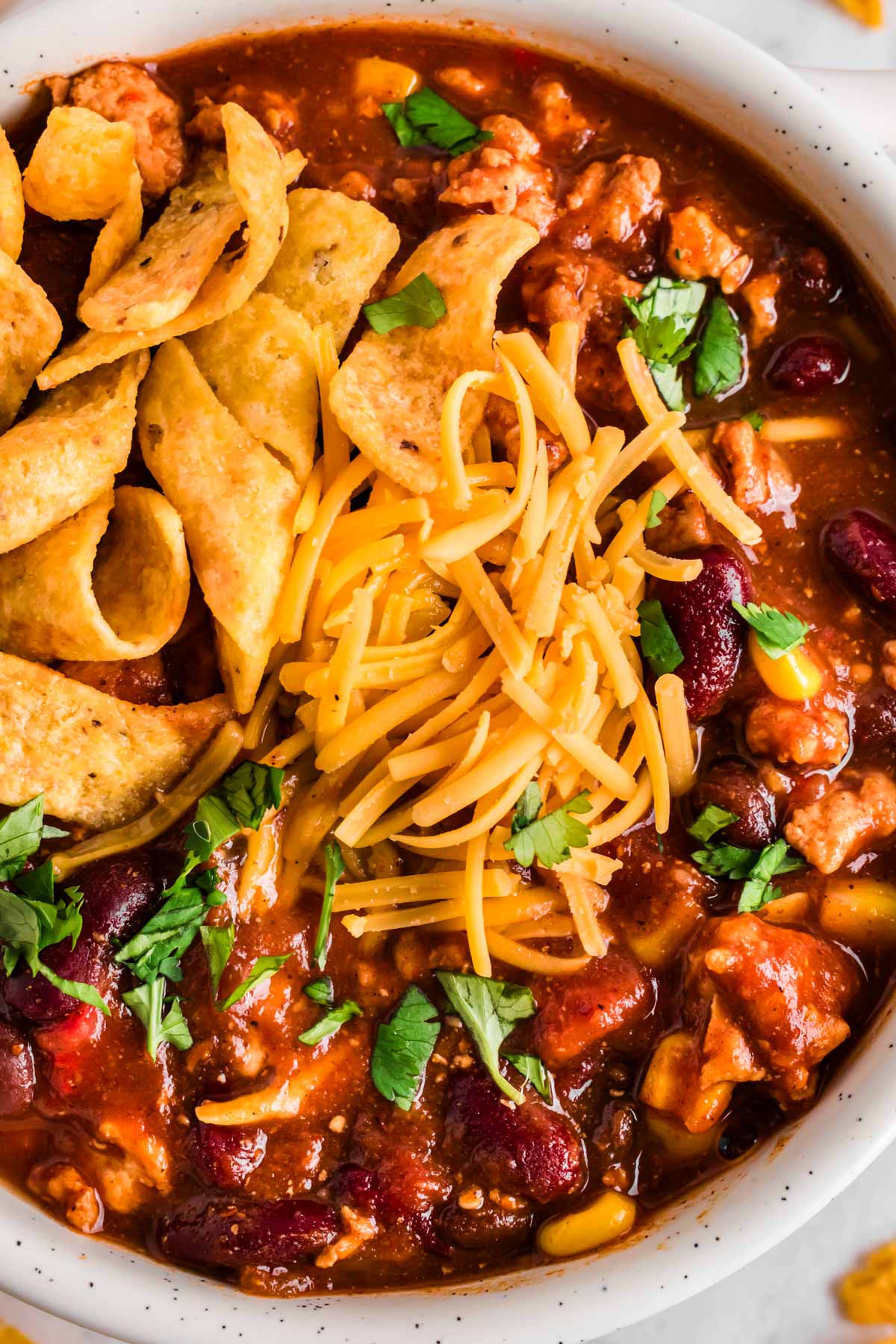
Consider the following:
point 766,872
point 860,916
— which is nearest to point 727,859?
point 766,872

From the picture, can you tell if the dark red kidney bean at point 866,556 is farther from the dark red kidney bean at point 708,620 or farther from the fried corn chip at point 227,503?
the fried corn chip at point 227,503

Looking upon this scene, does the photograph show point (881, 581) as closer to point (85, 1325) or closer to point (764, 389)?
point (764, 389)

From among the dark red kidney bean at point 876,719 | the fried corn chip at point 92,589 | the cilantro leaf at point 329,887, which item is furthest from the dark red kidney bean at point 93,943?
the dark red kidney bean at point 876,719

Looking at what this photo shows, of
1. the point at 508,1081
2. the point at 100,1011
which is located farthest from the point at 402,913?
the point at 100,1011

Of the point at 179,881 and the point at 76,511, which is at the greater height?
the point at 76,511

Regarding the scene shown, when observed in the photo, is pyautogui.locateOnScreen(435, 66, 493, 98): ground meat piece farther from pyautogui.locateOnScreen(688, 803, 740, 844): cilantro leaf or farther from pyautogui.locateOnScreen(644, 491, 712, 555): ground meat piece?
pyautogui.locateOnScreen(688, 803, 740, 844): cilantro leaf

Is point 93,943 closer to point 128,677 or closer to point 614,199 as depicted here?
point 128,677
